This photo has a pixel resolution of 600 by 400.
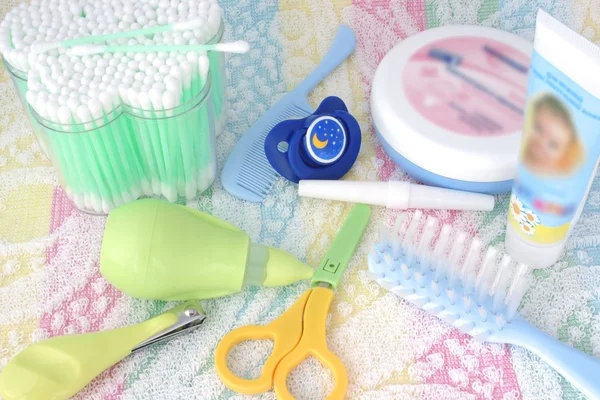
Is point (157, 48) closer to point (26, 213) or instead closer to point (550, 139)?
point (26, 213)

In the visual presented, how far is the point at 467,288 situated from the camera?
1.95 feet

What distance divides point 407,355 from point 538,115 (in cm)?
21

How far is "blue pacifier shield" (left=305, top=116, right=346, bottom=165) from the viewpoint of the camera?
2.22 feet

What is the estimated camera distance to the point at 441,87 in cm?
70

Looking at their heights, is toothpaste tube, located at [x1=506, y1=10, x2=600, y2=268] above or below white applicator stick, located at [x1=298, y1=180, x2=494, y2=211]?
above

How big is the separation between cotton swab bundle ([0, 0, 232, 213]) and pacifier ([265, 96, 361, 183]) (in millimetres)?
63

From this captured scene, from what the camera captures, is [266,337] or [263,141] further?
[263,141]

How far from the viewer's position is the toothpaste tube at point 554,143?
1.63ft

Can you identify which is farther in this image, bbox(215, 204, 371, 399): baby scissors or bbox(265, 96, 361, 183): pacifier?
bbox(265, 96, 361, 183): pacifier

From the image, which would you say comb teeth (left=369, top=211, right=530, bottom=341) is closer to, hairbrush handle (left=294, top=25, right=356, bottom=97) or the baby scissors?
the baby scissors

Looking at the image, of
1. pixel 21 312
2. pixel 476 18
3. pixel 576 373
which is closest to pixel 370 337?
pixel 576 373

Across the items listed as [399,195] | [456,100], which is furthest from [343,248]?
[456,100]

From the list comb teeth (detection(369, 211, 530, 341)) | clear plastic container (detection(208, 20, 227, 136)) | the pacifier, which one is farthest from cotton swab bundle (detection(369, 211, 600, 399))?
clear plastic container (detection(208, 20, 227, 136))

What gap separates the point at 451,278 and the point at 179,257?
0.22m
